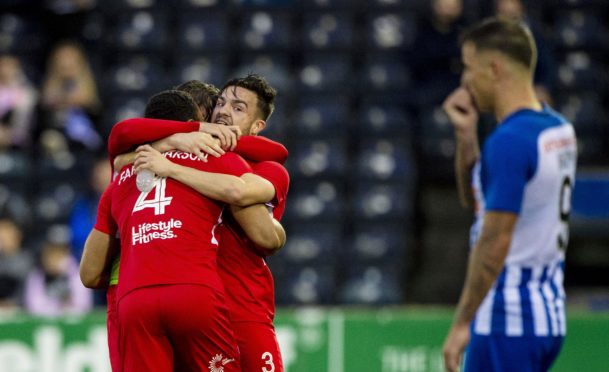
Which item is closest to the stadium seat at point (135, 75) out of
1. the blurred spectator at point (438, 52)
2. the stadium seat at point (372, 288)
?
the blurred spectator at point (438, 52)

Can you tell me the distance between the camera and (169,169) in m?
4.59

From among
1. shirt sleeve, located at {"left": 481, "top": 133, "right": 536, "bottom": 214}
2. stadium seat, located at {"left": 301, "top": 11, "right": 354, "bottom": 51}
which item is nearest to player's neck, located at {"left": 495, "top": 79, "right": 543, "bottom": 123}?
shirt sleeve, located at {"left": 481, "top": 133, "right": 536, "bottom": 214}

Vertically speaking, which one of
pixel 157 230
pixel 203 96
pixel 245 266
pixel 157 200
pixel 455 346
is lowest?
pixel 455 346

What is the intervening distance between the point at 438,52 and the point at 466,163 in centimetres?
574

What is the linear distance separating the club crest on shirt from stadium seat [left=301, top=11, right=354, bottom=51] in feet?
23.6

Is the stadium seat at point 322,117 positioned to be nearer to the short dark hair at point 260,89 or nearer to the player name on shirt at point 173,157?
the short dark hair at point 260,89

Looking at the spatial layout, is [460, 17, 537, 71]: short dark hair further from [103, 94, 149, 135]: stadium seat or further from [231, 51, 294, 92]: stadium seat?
[103, 94, 149, 135]: stadium seat

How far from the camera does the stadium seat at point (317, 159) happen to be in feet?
35.2

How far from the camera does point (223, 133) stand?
4684mm

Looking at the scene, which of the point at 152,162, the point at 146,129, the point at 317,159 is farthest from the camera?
the point at 317,159

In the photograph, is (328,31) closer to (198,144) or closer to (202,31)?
(202,31)

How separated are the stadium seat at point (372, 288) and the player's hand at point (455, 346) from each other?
5.77 m

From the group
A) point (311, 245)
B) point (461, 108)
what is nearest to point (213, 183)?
point (461, 108)

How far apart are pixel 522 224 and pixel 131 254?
4.91 feet
